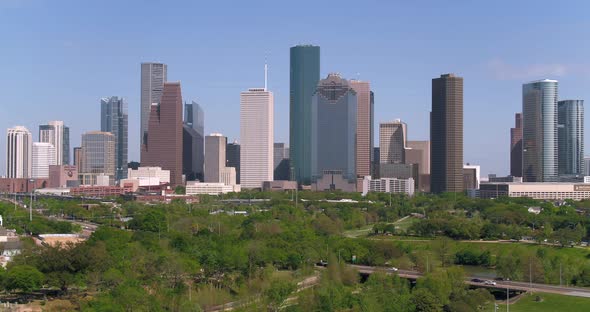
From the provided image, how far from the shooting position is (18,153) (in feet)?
597

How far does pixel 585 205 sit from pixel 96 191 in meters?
83.6

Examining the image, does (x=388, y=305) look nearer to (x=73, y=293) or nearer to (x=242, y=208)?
(x=73, y=293)

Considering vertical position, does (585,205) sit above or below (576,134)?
below

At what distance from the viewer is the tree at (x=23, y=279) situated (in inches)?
1524

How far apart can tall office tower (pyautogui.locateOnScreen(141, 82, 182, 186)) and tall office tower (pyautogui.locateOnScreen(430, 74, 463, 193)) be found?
50.5m

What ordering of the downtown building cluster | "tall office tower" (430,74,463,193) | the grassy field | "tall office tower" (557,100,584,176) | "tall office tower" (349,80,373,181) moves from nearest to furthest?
the grassy field → "tall office tower" (430,74,463,193) → the downtown building cluster → "tall office tower" (349,80,373,181) → "tall office tower" (557,100,584,176)

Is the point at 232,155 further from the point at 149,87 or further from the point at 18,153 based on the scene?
the point at 18,153

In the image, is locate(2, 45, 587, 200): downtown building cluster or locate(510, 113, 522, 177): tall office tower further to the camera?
locate(510, 113, 522, 177): tall office tower

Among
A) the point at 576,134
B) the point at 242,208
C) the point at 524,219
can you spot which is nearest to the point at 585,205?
the point at 524,219

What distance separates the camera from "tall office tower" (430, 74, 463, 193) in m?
142

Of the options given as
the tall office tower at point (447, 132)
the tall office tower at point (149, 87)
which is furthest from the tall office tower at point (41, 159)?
the tall office tower at point (447, 132)

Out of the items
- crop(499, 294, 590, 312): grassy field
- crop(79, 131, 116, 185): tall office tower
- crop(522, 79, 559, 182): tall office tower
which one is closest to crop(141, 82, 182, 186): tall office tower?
crop(79, 131, 116, 185): tall office tower

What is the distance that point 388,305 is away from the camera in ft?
113

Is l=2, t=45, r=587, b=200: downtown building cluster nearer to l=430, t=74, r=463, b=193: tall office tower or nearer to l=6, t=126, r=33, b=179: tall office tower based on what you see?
l=430, t=74, r=463, b=193: tall office tower
